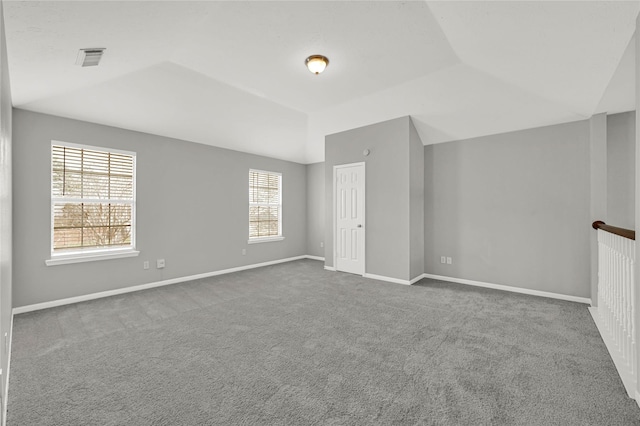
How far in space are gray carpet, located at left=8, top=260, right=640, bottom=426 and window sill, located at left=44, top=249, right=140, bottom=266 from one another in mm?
568

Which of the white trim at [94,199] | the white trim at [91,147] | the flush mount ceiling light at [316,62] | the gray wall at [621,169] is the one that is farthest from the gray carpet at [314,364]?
the flush mount ceiling light at [316,62]

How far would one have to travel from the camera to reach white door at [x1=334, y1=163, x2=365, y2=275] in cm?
524

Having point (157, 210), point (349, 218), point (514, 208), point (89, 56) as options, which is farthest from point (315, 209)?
point (89, 56)

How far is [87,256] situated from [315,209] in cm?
446

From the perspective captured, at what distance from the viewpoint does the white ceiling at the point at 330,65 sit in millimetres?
2035

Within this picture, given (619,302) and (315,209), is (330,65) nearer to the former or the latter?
(619,302)

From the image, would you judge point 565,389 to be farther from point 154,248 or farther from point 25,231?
point 25,231

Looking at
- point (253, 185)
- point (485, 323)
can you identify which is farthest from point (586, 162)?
point (253, 185)

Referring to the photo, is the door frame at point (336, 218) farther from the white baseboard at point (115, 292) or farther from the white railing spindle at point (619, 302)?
the white railing spindle at point (619, 302)

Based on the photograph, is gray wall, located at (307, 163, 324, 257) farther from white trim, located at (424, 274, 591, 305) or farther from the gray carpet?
the gray carpet

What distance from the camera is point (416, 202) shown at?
191 inches

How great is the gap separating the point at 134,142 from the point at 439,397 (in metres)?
4.88

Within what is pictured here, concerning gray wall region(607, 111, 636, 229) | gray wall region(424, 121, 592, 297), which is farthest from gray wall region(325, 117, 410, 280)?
gray wall region(607, 111, 636, 229)

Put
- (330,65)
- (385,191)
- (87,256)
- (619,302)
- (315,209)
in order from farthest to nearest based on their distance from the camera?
(315,209), (385,191), (87,256), (330,65), (619,302)
